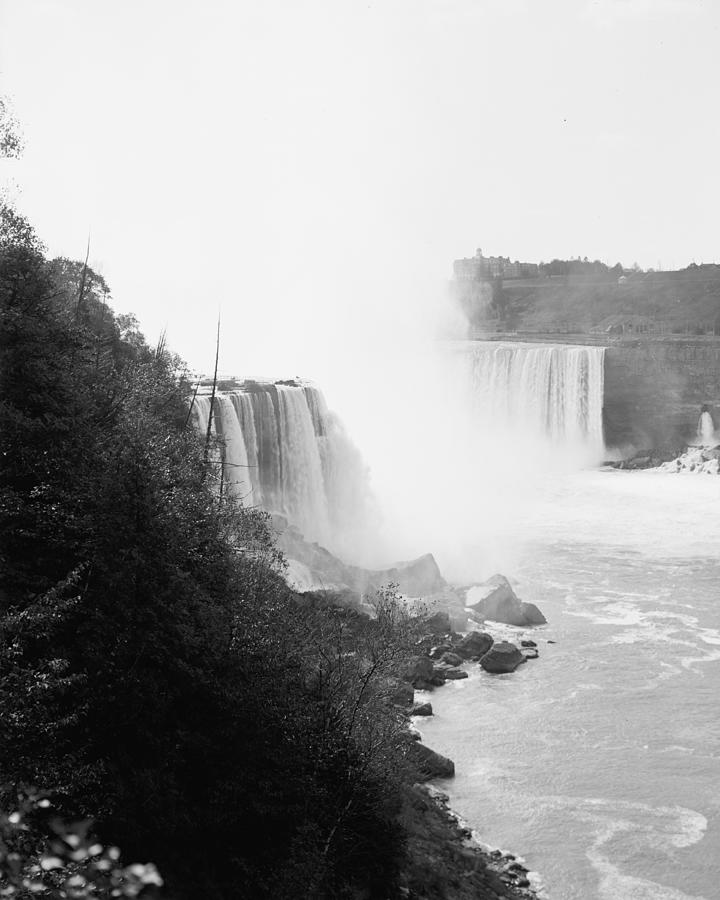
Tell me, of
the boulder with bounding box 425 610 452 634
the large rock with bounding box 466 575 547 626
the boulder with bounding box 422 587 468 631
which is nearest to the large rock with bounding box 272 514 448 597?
the boulder with bounding box 422 587 468 631

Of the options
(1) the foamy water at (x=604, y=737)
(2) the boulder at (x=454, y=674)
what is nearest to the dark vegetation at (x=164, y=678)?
(1) the foamy water at (x=604, y=737)

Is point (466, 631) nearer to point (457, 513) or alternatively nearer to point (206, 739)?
point (206, 739)

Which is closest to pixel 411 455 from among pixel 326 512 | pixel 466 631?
pixel 326 512

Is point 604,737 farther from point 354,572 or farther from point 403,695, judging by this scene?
point 354,572

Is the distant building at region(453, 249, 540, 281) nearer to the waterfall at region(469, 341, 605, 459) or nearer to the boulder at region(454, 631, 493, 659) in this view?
the waterfall at region(469, 341, 605, 459)

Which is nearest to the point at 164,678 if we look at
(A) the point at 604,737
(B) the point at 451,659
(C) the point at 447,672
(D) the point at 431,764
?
(D) the point at 431,764

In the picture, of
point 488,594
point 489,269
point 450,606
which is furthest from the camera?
point 489,269
